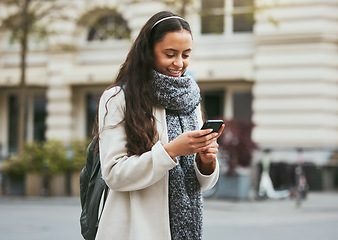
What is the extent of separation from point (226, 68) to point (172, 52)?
16.8 meters

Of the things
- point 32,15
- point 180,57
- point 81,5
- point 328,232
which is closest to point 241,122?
point 328,232

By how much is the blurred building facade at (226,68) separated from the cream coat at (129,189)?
12.9m

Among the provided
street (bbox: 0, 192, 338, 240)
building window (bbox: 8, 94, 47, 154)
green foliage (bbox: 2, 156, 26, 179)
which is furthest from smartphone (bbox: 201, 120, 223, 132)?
building window (bbox: 8, 94, 47, 154)

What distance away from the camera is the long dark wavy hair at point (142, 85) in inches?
96.7

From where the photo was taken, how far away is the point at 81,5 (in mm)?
21500

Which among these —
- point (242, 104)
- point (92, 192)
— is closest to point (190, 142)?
point (92, 192)

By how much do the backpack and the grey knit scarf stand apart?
1.03 feet

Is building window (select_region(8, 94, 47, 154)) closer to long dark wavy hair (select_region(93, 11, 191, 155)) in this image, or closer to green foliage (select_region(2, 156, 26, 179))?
green foliage (select_region(2, 156, 26, 179))

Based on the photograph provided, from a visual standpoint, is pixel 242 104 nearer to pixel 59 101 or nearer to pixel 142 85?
pixel 59 101

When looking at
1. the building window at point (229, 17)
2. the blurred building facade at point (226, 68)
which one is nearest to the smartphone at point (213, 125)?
the blurred building facade at point (226, 68)

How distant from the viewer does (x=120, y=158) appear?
243cm

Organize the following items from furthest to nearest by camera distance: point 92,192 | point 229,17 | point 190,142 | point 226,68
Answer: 1. point 229,17
2. point 226,68
3. point 92,192
4. point 190,142

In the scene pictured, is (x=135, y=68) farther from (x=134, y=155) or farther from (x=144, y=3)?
(x=144, y=3)

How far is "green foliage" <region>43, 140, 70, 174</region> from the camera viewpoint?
15.1 meters
